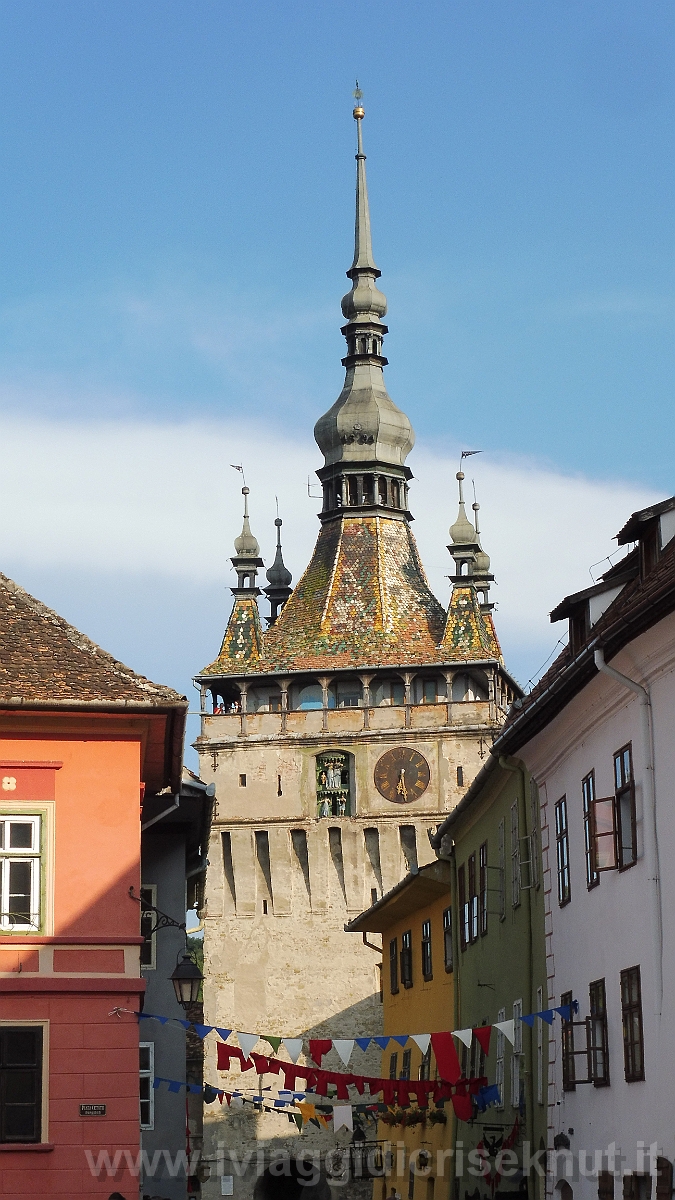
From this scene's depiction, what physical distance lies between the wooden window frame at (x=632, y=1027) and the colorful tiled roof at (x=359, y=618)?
4948 centimetres

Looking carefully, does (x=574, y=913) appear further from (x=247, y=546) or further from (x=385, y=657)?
(x=247, y=546)

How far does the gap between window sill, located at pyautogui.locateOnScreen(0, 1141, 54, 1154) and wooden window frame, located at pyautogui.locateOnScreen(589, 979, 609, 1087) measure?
18.5ft

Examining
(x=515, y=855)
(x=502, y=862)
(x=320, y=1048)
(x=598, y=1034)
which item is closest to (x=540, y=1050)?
(x=320, y=1048)

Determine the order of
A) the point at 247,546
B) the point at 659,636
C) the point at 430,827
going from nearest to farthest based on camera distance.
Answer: the point at 659,636 < the point at 430,827 < the point at 247,546

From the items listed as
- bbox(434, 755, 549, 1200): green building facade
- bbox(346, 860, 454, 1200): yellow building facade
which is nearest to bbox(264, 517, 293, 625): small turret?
bbox(346, 860, 454, 1200): yellow building facade

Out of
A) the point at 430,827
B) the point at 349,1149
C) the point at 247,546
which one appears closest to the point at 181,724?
the point at 349,1149

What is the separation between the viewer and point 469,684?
227 ft

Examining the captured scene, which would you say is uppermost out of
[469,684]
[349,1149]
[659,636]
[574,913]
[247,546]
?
[247,546]

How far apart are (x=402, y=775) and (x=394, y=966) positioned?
22.2m

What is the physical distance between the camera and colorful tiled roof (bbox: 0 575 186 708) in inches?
816

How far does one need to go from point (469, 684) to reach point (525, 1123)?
143ft

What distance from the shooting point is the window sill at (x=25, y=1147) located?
19.6 m

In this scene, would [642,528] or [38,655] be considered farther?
[38,655]

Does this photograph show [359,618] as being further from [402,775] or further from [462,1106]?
[462,1106]
